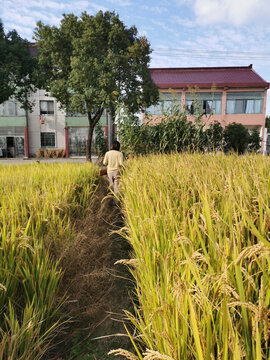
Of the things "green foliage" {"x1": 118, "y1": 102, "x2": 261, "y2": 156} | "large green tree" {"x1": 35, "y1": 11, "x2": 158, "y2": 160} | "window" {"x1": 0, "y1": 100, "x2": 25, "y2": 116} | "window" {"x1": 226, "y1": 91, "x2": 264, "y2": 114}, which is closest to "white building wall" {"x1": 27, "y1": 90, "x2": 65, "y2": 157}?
"window" {"x1": 0, "y1": 100, "x2": 25, "y2": 116}

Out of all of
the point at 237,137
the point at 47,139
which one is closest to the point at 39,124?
the point at 47,139

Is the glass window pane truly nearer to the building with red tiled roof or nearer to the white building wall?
the white building wall

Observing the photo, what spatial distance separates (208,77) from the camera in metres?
30.2

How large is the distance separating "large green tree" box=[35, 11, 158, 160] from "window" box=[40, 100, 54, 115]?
11.4 m

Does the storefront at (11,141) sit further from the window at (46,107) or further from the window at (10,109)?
the window at (46,107)

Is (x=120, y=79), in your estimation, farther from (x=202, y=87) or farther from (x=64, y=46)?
(x=202, y=87)

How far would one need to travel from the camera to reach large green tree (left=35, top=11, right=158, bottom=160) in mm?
16797

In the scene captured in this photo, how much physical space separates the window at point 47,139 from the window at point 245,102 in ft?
67.5

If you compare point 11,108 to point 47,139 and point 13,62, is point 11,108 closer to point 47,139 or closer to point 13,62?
point 47,139

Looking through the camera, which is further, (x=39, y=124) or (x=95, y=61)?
(x=39, y=124)

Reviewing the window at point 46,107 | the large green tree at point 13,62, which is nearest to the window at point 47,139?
the window at point 46,107

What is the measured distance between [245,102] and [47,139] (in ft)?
76.3

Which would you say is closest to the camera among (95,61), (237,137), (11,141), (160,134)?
(160,134)

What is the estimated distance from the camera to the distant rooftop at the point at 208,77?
93.8 ft
